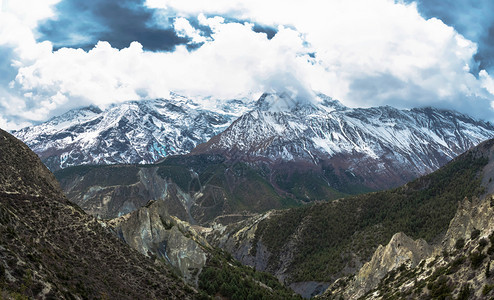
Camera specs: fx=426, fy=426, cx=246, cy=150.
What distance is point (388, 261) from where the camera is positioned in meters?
126

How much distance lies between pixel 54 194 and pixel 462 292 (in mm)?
93641

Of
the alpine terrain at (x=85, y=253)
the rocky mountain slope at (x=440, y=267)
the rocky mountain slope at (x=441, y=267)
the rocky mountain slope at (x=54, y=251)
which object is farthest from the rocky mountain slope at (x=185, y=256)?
the rocky mountain slope at (x=441, y=267)

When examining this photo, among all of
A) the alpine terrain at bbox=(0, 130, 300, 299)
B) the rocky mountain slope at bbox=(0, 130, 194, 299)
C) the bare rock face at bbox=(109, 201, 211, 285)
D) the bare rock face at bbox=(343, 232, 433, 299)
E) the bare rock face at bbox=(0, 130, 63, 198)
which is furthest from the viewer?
the bare rock face at bbox=(109, 201, 211, 285)

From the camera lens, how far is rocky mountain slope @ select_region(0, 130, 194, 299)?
68000 millimetres

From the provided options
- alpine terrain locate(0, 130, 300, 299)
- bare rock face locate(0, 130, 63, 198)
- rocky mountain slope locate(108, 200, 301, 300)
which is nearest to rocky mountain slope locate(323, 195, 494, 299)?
rocky mountain slope locate(108, 200, 301, 300)

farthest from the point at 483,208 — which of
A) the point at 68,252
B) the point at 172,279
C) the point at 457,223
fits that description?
the point at 68,252

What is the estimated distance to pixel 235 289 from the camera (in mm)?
122625

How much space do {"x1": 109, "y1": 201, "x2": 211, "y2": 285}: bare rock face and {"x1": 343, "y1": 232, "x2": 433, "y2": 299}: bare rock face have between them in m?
48.2

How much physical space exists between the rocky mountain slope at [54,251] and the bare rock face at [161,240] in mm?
11628

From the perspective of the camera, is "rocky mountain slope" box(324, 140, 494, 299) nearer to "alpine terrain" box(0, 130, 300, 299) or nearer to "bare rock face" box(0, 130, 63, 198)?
"alpine terrain" box(0, 130, 300, 299)

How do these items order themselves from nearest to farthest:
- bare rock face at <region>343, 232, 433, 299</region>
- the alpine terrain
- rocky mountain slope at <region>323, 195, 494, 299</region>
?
1. rocky mountain slope at <region>323, 195, 494, 299</region>
2. the alpine terrain
3. bare rock face at <region>343, 232, 433, 299</region>

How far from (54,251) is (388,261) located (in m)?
90.8

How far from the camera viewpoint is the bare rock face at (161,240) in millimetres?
129375

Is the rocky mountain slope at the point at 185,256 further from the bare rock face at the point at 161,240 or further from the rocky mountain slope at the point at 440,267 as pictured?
the rocky mountain slope at the point at 440,267
